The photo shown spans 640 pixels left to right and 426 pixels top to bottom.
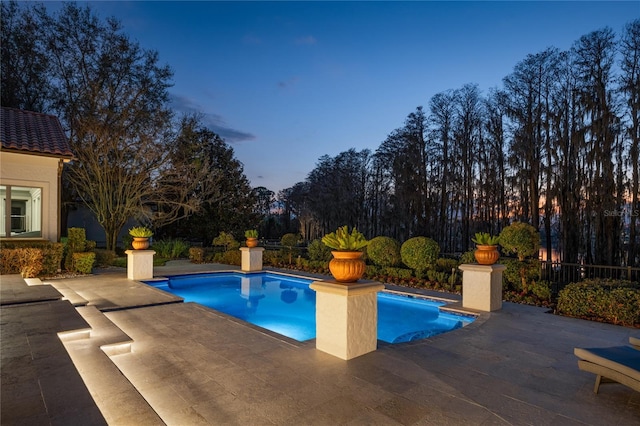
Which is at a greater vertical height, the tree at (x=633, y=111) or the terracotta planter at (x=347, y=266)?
the tree at (x=633, y=111)

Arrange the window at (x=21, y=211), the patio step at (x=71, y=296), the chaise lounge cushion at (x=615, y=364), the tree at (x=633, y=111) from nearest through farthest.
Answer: the chaise lounge cushion at (x=615, y=364) < the patio step at (x=71, y=296) < the window at (x=21, y=211) < the tree at (x=633, y=111)

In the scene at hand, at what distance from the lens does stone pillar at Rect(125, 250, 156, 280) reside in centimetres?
1057

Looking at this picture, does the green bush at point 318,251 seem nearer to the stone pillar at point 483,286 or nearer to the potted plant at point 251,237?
the potted plant at point 251,237

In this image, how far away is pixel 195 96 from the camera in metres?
19.0

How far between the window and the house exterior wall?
6.8 inches

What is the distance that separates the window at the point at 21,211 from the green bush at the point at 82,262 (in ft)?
3.97

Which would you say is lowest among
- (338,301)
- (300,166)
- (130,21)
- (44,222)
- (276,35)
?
(338,301)

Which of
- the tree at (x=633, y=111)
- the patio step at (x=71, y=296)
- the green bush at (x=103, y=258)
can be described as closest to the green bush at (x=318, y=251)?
the patio step at (x=71, y=296)

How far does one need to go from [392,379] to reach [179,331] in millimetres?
3423

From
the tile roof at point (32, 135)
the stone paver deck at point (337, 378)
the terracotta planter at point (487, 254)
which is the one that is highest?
the tile roof at point (32, 135)

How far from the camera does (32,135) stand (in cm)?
1080

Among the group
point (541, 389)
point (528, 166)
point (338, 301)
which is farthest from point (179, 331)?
point (528, 166)

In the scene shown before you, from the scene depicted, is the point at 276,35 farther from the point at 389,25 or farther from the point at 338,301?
the point at 338,301

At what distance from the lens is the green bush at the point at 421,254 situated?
31.6 feet
